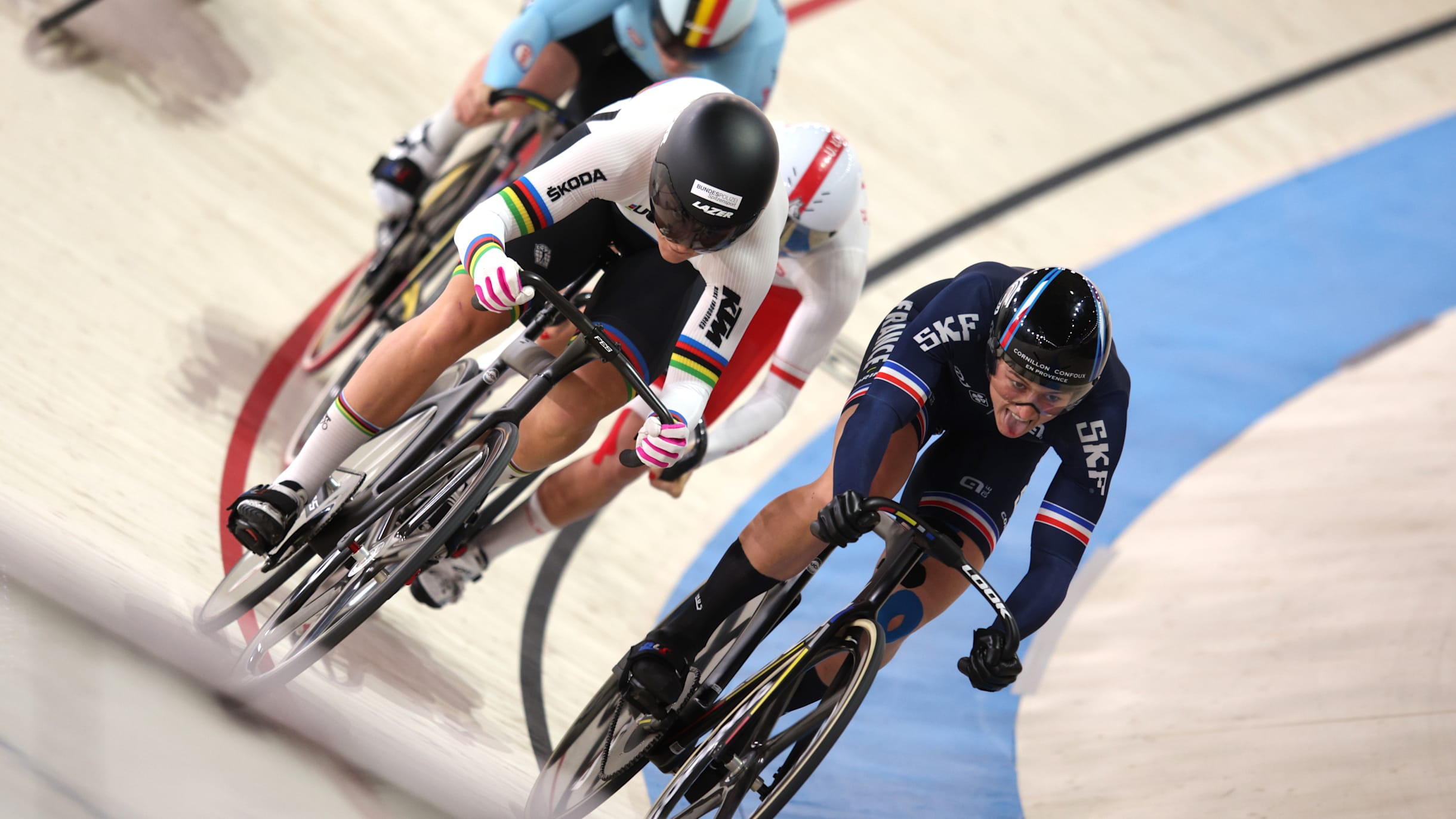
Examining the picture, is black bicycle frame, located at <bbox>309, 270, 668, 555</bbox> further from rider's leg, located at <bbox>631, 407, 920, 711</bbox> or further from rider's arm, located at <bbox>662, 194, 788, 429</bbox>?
rider's leg, located at <bbox>631, 407, 920, 711</bbox>

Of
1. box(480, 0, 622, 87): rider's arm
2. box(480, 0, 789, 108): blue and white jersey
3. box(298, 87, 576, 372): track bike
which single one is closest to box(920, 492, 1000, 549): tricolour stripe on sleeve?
box(480, 0, 789, 108): blue and white jersey

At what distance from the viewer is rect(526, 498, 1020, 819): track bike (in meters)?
2.30

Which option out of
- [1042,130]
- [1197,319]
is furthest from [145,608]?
[1042,130]

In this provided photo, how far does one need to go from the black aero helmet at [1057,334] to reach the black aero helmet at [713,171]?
1.72 ft

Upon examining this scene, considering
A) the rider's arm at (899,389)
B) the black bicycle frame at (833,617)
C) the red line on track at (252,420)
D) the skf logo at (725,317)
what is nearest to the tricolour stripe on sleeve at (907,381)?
the rider's arm at (899,389)

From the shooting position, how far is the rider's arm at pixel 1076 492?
8.18ft

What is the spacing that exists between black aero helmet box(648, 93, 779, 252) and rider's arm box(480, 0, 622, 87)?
1286 millimetres

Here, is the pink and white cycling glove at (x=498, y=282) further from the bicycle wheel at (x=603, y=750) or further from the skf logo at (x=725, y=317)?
the bicycle wheel at (x=603, y=750)

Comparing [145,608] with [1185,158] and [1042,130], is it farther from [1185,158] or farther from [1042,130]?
[1185,158]

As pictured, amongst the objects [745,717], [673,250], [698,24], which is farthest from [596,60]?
[745,717]

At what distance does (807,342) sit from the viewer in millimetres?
3143

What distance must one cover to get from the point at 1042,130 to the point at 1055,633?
127 inches

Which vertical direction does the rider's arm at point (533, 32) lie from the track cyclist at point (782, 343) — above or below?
above

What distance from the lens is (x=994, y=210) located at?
5.84 m
